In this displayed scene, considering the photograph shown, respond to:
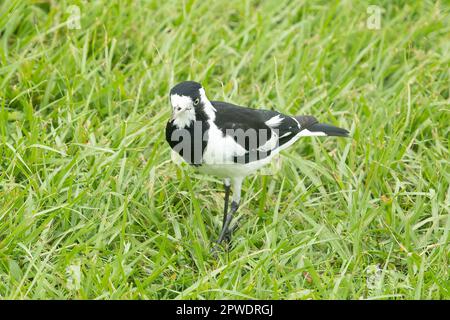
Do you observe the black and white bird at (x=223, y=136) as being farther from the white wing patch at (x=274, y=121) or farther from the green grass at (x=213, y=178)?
the green grass at (x=213, y=178)

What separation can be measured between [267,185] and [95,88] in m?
1.28

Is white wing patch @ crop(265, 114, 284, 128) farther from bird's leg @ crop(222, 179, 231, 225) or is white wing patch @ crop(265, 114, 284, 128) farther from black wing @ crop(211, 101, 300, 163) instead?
bird's leg @ crop(222, 179, 231, 225)

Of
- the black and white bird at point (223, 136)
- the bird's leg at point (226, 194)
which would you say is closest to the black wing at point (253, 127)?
the black and white bird at point (223, 136)

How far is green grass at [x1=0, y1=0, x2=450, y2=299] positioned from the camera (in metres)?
3.88

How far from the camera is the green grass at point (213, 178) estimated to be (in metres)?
3.88

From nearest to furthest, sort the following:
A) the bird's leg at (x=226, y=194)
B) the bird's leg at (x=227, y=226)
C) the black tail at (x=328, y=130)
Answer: the bird's leg at (x=227, y=226), the bird's leg at (x=226, y=194), the black tail at (x=328, y=130)

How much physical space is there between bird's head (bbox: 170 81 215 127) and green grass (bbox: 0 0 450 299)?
443mm

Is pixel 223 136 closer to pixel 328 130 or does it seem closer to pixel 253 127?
pixel 253 127

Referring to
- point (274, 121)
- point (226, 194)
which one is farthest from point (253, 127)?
point (226, 194)

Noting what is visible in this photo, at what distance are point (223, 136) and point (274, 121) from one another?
0.50m

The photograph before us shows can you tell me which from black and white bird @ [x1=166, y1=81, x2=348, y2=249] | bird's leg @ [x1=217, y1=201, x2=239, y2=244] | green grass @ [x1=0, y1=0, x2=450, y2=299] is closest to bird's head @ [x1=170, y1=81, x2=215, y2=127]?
black and white bird @ [x1=166, y1=81, x2=348, y2=249]

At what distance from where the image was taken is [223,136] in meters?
4.00

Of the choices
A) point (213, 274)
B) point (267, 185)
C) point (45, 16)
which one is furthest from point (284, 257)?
point (45, 16)
